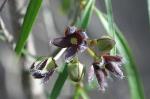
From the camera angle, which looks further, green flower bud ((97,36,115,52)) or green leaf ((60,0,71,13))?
green leaf ((60,0,71,13))

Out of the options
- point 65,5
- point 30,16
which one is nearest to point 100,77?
point 30,16

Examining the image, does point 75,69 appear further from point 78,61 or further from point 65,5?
point 65,5

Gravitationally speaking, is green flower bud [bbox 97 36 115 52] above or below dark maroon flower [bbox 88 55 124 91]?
above

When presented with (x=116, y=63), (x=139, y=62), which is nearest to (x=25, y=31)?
(x=116, y=63)

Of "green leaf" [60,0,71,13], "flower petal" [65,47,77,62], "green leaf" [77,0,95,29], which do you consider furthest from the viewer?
"green leaf" [60,0,71,13]

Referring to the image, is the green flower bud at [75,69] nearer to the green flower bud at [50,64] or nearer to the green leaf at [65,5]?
the green flower bud at [50,64]

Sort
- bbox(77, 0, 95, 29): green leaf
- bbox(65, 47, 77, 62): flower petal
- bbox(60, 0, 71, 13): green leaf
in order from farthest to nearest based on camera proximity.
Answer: bbox(60, 0, 71, 13): green leaf → bbox(77, 0, 95, 29): green leaf → bbox(65, 47, 77, 62): flower petal

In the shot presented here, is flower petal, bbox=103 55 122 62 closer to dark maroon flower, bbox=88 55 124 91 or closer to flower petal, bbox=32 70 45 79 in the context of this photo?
dark maroon flower, bbox=88 55 124 91

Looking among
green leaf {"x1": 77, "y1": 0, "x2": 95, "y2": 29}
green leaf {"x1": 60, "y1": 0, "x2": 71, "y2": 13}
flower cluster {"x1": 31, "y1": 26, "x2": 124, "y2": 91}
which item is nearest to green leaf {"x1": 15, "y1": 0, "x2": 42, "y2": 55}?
flower cluster {"x1": 31, "y1": 26, "x2": 124, "y2": 91}
